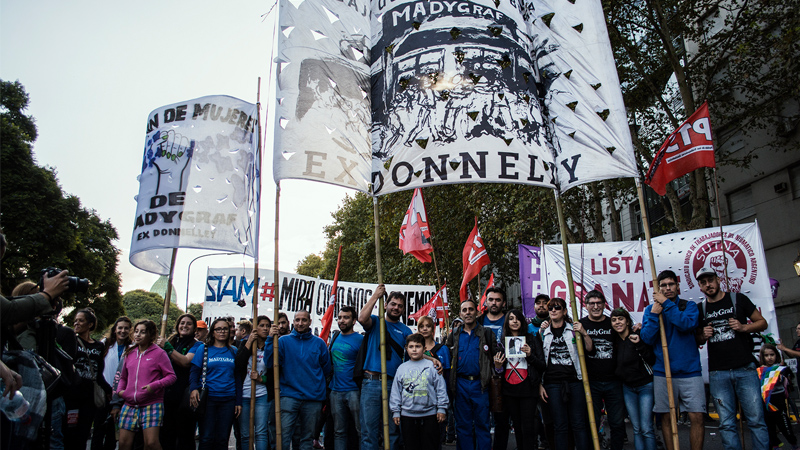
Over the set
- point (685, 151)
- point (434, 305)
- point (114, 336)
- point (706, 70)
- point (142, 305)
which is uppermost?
point (706, 70)

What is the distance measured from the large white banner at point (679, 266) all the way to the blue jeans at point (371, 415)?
4453mm

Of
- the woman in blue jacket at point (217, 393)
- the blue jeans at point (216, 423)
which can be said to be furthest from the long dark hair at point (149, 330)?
the blue jeans at point (216, 423)

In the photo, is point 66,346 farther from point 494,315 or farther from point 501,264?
point 501,264

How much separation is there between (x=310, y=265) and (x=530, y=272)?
45591 mm

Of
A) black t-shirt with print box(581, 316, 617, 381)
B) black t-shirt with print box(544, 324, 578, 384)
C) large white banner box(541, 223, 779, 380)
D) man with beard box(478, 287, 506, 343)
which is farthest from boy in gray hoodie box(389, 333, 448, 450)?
large white banner box(541, 223, 779, 380)

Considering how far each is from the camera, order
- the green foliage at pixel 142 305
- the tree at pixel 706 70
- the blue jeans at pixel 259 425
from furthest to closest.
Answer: the green foliage at pixel 142 305
the tree at pixel 706 70
the blue jeans at pixel 259 425

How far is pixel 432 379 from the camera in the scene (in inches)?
225

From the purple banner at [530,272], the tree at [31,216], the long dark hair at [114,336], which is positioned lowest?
the long dark hair at [114,336]

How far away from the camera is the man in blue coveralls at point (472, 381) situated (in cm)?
593

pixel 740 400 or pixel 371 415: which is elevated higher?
pixel 740 400

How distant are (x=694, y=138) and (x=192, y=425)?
6.49m

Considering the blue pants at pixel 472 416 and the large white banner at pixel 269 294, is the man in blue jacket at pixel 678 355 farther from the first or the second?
the large white banner at pixel 269 294

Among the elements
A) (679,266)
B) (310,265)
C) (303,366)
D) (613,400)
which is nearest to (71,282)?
(303,366)

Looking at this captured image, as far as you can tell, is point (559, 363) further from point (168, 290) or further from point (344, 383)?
point (168, 290)
